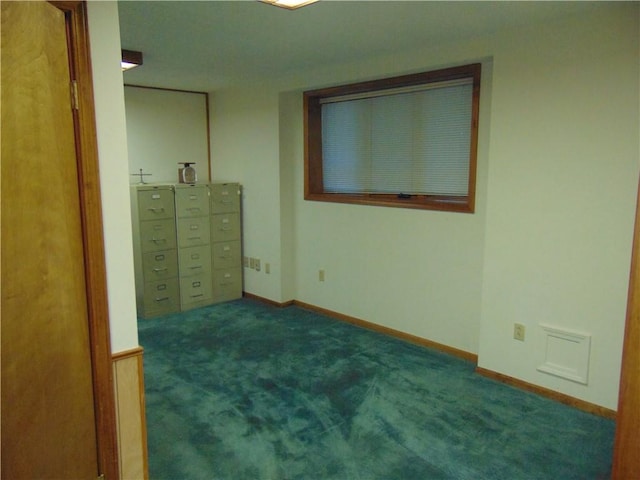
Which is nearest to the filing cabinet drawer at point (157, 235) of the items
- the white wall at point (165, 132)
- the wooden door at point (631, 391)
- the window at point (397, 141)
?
the white wall at point (165, 132)

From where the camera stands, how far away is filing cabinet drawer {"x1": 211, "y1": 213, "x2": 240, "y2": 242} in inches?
185

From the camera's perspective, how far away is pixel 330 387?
9.60 feet

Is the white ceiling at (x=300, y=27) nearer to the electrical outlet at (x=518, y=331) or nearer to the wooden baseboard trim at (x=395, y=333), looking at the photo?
the electrical outlet at (x=518, y=331)

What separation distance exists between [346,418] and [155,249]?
8.36ft

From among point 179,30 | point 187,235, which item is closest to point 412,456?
point 179,30

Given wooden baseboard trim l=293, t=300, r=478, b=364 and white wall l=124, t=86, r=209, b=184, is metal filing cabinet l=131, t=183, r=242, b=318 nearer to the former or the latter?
white wall l=124, t=86, r=209, b=184

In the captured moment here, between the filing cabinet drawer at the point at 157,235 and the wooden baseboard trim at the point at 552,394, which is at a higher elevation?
the filing cabinet drawer at the point at 157,235

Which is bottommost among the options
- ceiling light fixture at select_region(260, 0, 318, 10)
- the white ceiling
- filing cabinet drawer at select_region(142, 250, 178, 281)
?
filing cabinet drawer at select_region(142, 250, 178, 281)

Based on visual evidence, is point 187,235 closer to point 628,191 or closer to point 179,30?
point 179,30

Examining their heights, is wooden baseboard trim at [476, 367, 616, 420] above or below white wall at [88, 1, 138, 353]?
below

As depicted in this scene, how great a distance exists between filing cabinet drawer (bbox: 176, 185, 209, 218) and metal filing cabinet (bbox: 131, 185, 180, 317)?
69 millimetres

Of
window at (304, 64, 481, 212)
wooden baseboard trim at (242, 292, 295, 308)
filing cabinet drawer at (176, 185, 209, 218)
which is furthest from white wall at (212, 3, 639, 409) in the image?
filing cabinet drawer at (176, 185, 209, 218)

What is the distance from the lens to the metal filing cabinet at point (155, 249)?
418 cm

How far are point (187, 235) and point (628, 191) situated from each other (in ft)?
11.7
